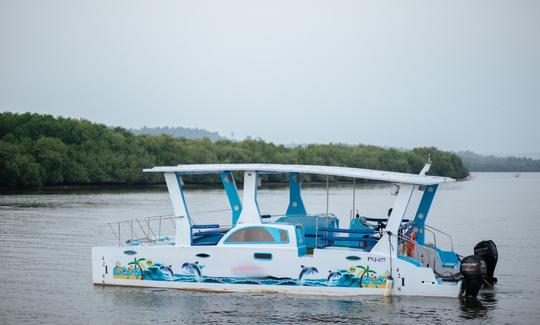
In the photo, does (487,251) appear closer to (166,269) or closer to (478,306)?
(478,306)

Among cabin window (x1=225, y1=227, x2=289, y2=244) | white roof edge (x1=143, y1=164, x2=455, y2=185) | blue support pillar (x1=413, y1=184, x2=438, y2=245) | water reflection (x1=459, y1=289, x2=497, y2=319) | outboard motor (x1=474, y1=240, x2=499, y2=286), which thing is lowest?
water reflection (x1=459, y1=289, x2=497, y2=319)

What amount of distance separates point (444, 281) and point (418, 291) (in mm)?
1694

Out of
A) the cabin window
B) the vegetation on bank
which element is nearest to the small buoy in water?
the cabin window

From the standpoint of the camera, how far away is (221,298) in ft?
61.6

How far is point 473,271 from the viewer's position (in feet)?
61.0

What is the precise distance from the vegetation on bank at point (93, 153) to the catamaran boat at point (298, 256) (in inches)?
2293

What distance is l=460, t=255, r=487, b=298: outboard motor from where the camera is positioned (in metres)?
18.5

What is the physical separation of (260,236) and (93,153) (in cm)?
7127

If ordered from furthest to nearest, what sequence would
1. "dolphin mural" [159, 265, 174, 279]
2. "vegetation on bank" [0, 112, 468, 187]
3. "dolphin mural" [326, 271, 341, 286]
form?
"vegetation on bank" [0, 112, 468, 187], "dolphin mural" [159, 265, 174, 279], "dolphin mural" [326, 271, 341, 286]

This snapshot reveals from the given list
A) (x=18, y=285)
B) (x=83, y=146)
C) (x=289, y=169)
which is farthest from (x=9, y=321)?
(x=83, y=146)

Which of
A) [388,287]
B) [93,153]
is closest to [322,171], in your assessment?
[388,287]

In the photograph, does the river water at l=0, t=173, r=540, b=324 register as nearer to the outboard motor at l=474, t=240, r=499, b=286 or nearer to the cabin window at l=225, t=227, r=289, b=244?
the outboard motor at l=474, t=240, r=499, b=286

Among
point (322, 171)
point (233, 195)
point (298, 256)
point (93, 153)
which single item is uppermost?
point (93, 153)

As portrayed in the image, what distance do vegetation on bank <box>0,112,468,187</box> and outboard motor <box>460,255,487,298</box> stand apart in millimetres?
62436
